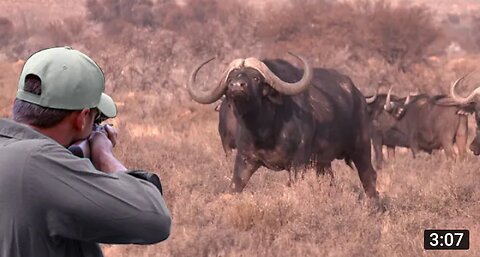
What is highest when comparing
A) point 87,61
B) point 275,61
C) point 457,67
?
point 87,61

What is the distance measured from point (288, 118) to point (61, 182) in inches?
288

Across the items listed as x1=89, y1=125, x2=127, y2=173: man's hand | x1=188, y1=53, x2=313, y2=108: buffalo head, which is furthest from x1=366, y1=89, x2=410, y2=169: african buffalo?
x1=89, y1=125, x2=127, y2=173: man's hand

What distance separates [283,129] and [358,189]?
1828 millimetres

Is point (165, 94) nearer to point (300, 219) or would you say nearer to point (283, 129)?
point (283, 129)

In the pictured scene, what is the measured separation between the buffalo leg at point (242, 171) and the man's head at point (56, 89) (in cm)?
700

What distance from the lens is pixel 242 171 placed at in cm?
941

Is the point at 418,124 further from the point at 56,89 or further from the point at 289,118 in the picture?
the point at 56,89

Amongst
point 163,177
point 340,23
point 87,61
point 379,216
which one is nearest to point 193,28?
point 340,23

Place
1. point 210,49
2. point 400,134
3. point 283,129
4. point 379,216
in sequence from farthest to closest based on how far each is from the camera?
point 210,49, point 400,134, point 283,129, point 379,216

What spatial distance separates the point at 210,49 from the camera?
31.5 metres
